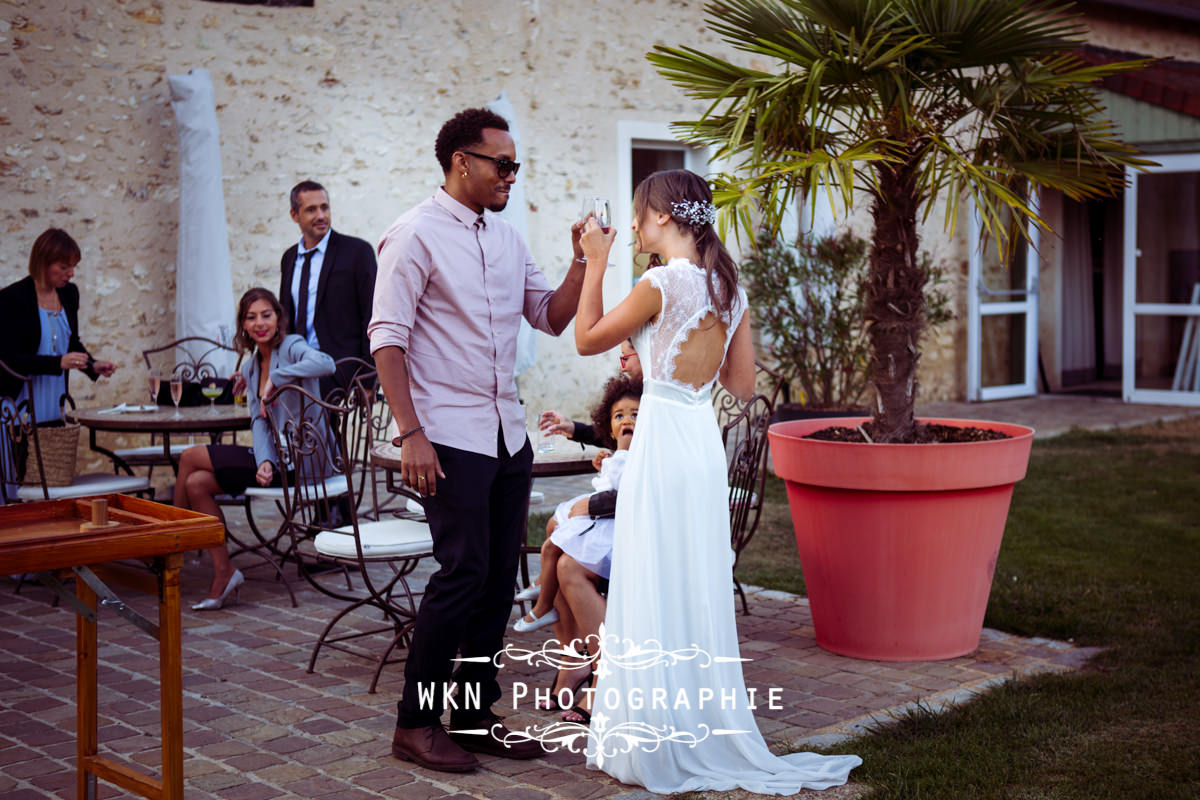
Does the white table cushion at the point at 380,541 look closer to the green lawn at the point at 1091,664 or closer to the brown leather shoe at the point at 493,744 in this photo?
the brown leather shoe at the point at 493,744

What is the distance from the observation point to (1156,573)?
6047mm

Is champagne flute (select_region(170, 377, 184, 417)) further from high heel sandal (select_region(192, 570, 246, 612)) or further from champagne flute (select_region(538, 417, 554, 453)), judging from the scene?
champagne flute (select_region(538, 417, 554, 453))

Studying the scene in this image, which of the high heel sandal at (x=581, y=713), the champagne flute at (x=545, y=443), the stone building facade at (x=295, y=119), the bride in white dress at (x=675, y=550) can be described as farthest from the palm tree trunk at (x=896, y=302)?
the stone building facade at (x=295, y=119)

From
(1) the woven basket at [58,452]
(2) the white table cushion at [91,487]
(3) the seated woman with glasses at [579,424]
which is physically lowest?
(2) the white table cushion at [91,487]

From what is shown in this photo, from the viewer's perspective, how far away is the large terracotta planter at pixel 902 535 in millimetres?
4555

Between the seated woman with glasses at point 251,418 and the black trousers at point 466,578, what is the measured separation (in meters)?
2.15

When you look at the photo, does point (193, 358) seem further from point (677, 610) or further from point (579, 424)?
point (677, 610)

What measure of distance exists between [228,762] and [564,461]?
1.51m

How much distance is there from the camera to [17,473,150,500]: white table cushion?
5.86 meters

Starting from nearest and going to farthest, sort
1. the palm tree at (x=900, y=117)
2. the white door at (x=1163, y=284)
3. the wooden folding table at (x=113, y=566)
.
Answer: the wooden folding table at (x=113, y=566) → the palm tree at (x=900, y=117) → the white door at (x=1163, y=284)

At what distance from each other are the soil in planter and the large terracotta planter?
0.19 metres

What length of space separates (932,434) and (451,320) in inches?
91.2

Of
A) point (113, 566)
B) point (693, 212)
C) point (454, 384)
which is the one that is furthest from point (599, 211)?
point (113, 566)

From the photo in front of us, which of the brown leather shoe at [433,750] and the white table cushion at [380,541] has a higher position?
the white table cushion at [380,541]
